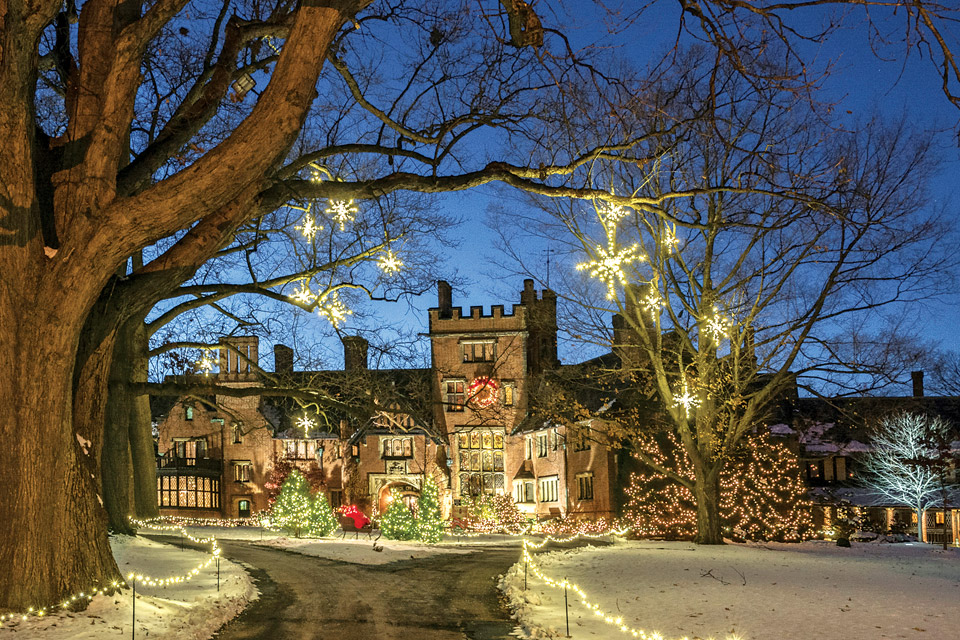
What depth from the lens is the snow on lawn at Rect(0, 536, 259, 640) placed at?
875 centimetres

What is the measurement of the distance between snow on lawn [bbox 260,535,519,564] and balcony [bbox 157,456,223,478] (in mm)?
25266

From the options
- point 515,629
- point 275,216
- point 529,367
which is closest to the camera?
point 515,629

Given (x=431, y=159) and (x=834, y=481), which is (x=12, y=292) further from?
(x=834, y=481)

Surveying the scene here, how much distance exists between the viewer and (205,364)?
1984 centimetres

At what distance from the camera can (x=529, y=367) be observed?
4934 centimetres

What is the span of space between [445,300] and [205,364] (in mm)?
30091

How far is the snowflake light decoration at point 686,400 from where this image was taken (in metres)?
20.9

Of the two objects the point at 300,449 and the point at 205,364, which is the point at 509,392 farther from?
the point at 205,364

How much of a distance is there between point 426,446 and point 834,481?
23.6 metres

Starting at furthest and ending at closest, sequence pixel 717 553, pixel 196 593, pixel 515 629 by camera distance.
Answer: pixel 717 553 → pixel 196 593 → pixel 515 629

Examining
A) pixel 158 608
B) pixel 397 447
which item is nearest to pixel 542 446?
pixel 397 447

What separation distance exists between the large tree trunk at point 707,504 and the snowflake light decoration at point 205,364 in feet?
45.3

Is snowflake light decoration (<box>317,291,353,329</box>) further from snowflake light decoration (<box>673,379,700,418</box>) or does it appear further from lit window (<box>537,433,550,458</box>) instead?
lit window (<box>537,433,550,458</box>)

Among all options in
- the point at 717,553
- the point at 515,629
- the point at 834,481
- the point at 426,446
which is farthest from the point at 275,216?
the point at 834,481
